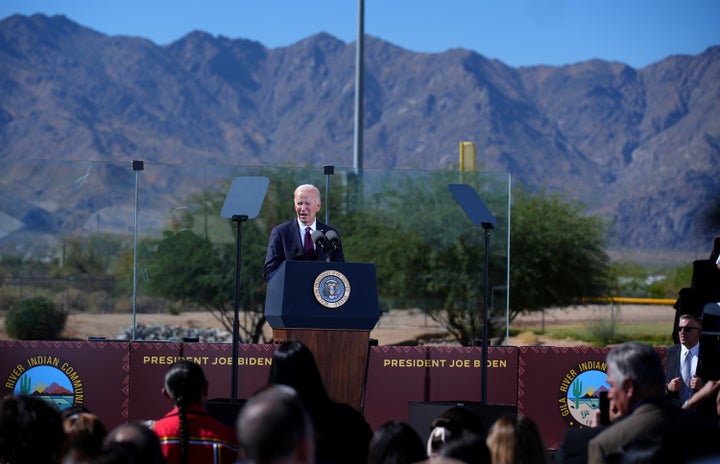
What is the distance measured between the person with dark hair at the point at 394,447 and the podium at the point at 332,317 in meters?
2.85

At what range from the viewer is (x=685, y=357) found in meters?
9.55

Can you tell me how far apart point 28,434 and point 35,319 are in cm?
940

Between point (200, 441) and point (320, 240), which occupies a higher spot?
point (320, 240)

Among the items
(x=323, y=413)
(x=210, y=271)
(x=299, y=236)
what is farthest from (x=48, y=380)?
(x=323, y=413)

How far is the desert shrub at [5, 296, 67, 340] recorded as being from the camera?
1306 cm

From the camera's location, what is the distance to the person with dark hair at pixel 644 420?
459cm

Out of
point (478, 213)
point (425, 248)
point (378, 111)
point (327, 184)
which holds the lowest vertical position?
point (425, 248)

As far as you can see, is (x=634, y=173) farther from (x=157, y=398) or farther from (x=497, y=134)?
(x=157, y=398)

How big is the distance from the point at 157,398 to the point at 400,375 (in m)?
2.55

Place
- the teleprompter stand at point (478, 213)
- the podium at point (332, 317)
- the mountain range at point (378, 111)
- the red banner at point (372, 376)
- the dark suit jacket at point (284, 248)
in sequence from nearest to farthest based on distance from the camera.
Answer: the podium at point (332, 317), the dark suit jacket at point (284, 248), the teleprompter stand at point (478, 213), the red banner at point (372, 376), the mountain range at point (378, 111)

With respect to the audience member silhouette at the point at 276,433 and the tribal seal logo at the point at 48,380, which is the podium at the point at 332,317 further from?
the audience member silhouette at the point at 276,433

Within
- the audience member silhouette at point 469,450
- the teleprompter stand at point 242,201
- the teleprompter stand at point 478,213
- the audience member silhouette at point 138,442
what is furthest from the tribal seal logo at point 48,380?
the audience member silhouette at point 469,450

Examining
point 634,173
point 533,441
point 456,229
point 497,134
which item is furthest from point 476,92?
point 533,441

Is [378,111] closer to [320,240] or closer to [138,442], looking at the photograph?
[320,240]
